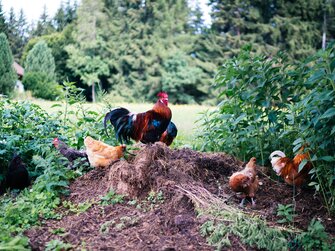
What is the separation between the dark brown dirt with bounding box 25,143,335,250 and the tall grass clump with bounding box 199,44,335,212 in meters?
0.30

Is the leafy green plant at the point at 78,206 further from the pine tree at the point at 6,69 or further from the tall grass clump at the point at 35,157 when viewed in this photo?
the pine tree at the point at 6,69

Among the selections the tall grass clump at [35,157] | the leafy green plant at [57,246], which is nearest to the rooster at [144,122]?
the tall grass clump at [35,157]

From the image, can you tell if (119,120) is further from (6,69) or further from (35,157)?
(6,69)

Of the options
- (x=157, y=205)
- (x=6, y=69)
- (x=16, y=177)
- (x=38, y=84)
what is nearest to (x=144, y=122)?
(x=157, y=205)

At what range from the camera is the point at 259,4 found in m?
23.3

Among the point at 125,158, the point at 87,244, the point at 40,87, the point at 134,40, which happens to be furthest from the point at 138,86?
the point at 87,244

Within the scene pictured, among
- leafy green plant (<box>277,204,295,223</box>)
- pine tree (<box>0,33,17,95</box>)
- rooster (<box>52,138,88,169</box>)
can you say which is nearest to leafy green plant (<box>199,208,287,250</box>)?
leafy green plant (<box>277,204,295,223</box>)

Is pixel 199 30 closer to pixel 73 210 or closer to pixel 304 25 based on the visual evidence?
pixel 304 25

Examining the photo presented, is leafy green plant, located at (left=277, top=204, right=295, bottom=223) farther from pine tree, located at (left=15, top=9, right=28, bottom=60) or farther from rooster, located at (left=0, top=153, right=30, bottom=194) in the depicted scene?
pine tree, located at (left=15, top=9, right=28, bottom=60)

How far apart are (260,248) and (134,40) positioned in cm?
2093

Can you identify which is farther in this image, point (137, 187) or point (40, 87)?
point (40, 87)

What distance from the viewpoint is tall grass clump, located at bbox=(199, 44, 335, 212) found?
2842mm

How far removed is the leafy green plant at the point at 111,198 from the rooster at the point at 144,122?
101cm

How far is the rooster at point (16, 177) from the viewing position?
3428mm
